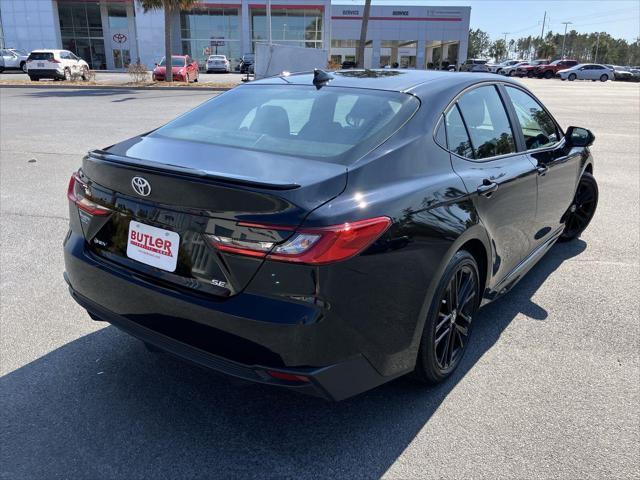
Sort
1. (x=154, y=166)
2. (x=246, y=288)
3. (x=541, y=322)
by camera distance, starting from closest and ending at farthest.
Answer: (x=246, y=288), (x=154, y=166), (x=541, y=322)

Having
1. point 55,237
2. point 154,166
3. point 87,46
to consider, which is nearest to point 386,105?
point 154,166

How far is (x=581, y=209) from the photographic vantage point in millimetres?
5375

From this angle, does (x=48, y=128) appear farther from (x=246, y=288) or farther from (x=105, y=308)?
(x=246, y=288)

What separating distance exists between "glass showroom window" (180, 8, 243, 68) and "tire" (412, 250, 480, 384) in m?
57.8

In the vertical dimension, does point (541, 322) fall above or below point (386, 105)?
below

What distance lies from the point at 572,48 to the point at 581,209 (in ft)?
489

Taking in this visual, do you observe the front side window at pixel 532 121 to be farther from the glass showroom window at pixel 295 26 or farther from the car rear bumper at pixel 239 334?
the glass showroom window at pixel 295 26

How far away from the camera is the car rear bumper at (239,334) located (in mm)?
2104

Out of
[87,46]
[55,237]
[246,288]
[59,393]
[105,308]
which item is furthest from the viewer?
[87,46]

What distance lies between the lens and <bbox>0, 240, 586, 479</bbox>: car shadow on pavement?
2361 millimetres

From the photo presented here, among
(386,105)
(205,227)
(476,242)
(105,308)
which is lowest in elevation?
(105,308)

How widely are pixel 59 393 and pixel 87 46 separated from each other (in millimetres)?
61862

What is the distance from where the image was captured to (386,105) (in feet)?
9.62

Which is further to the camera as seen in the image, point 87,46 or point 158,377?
point 87,46
